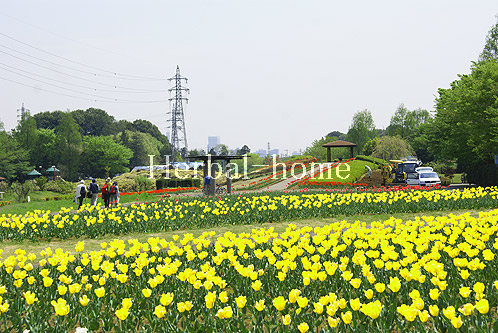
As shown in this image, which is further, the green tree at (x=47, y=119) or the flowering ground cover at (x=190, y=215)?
the green tree at (x=47, y=119)

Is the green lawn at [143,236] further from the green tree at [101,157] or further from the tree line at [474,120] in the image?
the green tree at [101,157]

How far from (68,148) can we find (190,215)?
6679cm

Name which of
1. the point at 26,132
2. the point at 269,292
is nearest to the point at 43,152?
the point at 26,132

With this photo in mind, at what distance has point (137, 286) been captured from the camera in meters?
5.52

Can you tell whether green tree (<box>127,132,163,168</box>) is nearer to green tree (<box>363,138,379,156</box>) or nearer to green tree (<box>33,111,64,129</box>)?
green tree (<box>33,111,64,129</box>)

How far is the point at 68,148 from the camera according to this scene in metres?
72.7

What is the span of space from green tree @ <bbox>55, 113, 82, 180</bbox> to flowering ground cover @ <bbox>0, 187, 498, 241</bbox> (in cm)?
6270

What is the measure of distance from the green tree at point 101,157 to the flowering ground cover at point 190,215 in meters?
63.4

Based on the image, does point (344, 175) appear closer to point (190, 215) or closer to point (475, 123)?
point (475, 123)

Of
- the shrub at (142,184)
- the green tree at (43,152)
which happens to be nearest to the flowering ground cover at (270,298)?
the shrub at (142,184)


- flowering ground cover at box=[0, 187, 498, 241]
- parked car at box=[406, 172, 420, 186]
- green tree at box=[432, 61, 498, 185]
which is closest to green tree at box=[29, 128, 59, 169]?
parked car at box=[406, 172, 420, 186]

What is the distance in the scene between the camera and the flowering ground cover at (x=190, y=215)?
11859 mm

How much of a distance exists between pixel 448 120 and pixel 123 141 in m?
77.2

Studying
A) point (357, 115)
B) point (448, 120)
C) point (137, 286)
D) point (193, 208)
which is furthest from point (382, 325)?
point (357, 115)
